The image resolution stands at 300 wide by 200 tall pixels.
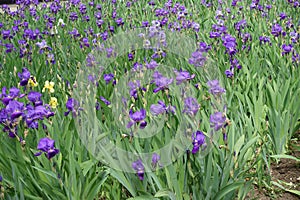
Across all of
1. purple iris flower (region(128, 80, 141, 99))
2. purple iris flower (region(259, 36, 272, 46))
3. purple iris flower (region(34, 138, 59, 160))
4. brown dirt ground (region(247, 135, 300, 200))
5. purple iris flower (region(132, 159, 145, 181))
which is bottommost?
brown dirt ground (region(247, 135, 300, 200))

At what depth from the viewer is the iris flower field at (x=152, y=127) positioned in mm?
1974

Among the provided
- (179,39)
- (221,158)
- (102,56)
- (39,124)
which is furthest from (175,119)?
(179,39)

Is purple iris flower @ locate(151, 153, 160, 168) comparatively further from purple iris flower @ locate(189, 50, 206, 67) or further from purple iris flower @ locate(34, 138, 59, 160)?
purple iris flower @ locate(189, 50, 206, 67)

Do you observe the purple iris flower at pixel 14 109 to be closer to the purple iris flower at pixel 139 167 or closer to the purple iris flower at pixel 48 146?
the purple iris flower at pixel 48 146

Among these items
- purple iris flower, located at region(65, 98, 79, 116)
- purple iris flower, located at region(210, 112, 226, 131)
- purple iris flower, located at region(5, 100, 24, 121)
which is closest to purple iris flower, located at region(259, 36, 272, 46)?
purple iris flower, located at region(210, 112, 226, 131)

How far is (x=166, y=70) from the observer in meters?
3.21

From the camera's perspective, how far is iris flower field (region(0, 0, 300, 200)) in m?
1.97

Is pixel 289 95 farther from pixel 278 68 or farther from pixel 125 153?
pixel 125 153

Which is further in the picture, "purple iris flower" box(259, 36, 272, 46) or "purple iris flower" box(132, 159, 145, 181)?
"purple iris flower" box(259, 36, 272, 46)

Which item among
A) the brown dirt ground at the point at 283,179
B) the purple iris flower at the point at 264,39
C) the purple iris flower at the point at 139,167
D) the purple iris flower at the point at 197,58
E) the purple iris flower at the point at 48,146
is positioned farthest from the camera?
the purple iris flower at the point at 264,39

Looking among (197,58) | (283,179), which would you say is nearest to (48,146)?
(197,58)

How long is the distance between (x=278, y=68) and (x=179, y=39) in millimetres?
A: 981

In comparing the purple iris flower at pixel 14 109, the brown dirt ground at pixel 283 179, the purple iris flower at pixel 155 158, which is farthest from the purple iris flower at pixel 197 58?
the purple iris flower at pixel 14 109

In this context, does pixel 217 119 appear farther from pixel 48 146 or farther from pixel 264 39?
pixel 264 39
